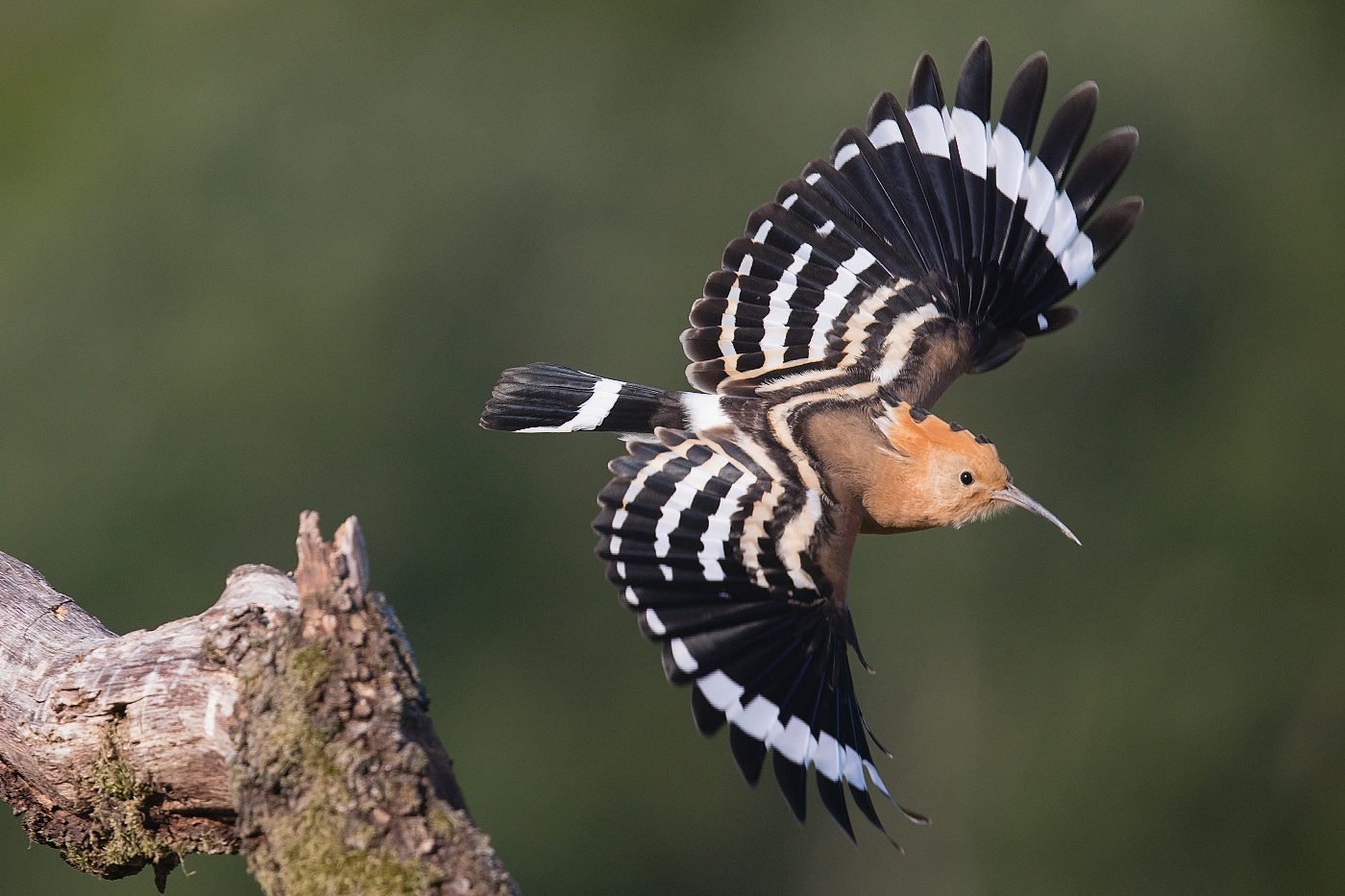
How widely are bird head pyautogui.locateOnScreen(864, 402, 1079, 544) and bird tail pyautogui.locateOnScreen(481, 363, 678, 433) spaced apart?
26.1 inches

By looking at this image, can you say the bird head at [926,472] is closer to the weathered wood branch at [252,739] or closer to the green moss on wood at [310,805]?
the weathered wood branch at [252,739]

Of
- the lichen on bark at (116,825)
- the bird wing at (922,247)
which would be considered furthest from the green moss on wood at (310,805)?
the bird wing at (922,247)

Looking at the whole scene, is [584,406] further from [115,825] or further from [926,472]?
[115,825]

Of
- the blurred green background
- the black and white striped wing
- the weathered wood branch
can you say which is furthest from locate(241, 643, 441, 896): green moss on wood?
the blurred green background

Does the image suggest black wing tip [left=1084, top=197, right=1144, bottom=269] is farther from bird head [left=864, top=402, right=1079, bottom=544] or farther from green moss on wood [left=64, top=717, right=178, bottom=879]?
green moss on wood [left=64, top=717, right=178, bottom=879]

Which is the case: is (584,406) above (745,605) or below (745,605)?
above

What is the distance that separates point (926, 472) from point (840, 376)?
0.44 meters

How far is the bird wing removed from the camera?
182 inches

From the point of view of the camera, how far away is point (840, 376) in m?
4.54

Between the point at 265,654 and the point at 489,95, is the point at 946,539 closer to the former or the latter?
the point at 489,95

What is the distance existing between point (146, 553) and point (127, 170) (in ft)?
10.7

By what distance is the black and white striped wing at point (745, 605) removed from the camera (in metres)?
3.46

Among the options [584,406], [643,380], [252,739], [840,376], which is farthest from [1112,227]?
[643,380]

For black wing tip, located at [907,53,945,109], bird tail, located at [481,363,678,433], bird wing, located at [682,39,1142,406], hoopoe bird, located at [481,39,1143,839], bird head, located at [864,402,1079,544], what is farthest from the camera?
black wing tip, located at [907,53,945,109]
